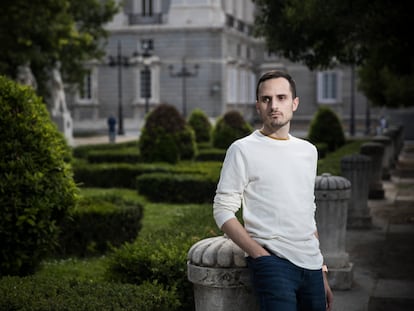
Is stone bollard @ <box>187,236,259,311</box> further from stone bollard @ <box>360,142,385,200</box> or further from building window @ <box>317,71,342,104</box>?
building window @ <box>317,71,342,104</box>

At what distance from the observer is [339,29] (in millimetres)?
11125

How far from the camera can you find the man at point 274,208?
3.61 metres

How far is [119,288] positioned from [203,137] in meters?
24.1

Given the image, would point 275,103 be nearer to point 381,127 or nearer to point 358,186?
point 358,186

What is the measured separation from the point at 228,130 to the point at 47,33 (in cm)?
651

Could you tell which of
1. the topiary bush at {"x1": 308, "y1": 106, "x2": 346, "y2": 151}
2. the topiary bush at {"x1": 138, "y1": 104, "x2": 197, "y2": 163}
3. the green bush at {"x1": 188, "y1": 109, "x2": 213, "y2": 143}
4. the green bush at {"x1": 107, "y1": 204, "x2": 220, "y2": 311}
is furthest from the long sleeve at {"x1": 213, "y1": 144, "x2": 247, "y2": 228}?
the green bush at {"x1": 188, "y1": 109, "x2": 213, "y2": 143}

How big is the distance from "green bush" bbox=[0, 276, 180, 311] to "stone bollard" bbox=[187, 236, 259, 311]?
75 centimetres

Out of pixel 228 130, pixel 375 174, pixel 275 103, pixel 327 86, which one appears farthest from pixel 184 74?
pixel 275 103

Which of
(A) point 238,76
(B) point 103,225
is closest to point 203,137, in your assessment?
(B) point 103,225

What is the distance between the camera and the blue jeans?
141 inches

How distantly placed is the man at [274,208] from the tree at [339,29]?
6.29m

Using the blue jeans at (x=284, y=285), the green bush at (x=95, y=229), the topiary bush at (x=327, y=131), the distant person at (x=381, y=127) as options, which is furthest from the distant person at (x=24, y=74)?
the blue jeans at (x=284, y=285)

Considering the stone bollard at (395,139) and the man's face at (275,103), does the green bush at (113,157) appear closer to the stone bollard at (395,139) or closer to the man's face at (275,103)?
the stone bollard at (395,139)

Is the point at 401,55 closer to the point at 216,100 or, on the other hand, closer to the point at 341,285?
the point at 341,285
